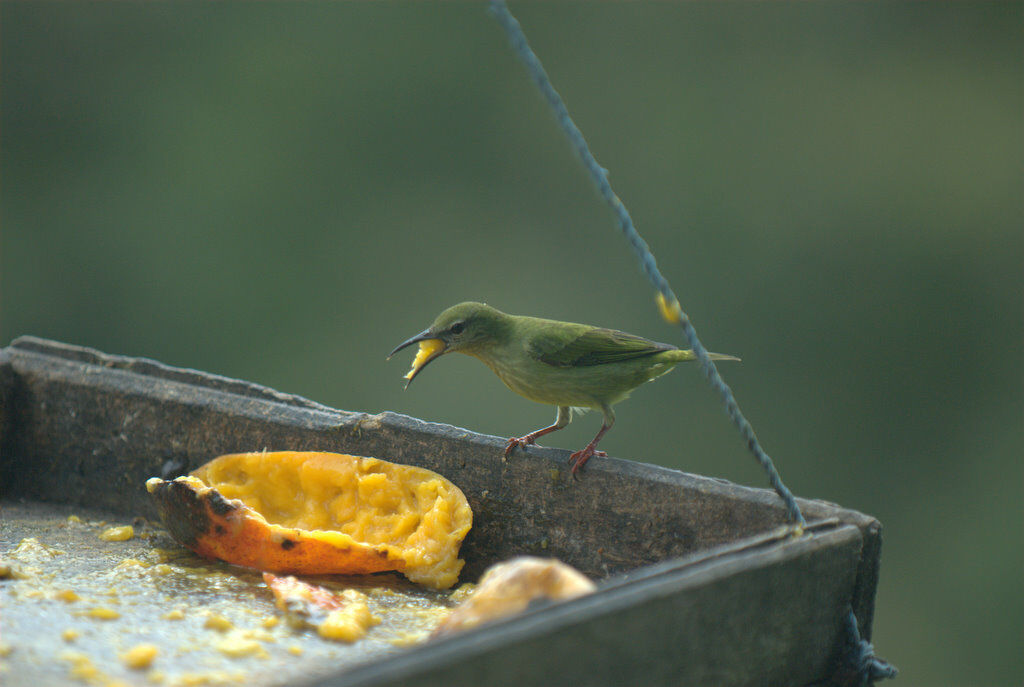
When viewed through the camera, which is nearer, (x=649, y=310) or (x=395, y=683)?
(x=395, y=683)

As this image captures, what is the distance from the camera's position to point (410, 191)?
853 centimetres

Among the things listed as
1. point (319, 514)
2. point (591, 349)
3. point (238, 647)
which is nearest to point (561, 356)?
point (591, 349)

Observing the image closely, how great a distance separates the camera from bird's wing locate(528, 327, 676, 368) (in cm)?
284

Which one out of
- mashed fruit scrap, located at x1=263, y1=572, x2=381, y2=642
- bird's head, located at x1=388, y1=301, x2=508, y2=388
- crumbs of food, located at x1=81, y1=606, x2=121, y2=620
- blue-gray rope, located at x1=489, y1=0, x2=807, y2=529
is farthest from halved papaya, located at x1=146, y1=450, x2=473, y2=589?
blue-gray rope, located at x1=489, y1=0, x2=807, y2=529

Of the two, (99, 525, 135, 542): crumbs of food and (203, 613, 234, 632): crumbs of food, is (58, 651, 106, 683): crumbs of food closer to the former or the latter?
(203, 613, 234, 632): crumbs of food

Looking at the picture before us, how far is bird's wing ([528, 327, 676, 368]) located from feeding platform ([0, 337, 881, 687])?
367 millimetres

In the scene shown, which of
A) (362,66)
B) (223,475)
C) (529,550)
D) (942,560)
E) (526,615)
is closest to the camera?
(526,615)

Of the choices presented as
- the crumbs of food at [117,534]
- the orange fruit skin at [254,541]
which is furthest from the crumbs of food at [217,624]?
the crumbs of food at [117,534]

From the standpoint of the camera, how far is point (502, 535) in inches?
100

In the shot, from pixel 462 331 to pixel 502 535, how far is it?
66 centimetres

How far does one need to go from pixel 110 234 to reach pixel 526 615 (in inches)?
305

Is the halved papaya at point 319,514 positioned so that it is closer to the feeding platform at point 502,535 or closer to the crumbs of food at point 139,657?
the feeding platform at point 502,535

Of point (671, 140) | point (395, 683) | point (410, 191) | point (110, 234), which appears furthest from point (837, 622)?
point (110, 234)

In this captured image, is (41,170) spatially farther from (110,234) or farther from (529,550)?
(529,550)
